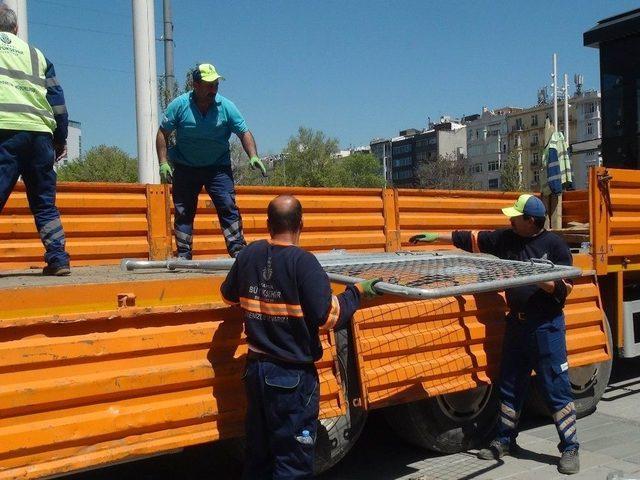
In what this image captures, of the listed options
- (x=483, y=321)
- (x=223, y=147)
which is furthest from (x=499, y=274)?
(x=223, y=147)

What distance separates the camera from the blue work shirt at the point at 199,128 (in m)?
5.47

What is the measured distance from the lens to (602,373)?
5922mm

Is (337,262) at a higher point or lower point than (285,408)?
higher

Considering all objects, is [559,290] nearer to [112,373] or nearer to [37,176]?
[112,373]

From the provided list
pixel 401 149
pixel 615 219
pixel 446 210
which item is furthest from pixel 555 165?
pixel 401 149

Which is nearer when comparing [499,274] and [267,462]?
[267,462]

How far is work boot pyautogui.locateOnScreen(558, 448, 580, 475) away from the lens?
15.0 feet

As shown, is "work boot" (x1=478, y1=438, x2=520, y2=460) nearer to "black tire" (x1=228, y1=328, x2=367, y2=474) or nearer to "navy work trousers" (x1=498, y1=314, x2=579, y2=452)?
"navy work trousers" (x1=498, y1=314, x2=579, y2=452)

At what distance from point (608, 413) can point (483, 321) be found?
1.95 meters

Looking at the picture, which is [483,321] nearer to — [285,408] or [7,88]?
[285,408]

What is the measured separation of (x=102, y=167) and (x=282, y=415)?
5158 cm

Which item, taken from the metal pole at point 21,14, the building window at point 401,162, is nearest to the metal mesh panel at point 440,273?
the metal pole at point 21,14

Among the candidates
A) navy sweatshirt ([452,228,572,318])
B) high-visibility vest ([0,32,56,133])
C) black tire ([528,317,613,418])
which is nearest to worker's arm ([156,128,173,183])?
high-visibility vest ([0,32,56,133])

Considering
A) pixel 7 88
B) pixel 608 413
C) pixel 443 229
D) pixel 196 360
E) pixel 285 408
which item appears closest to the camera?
pixel 285 408
